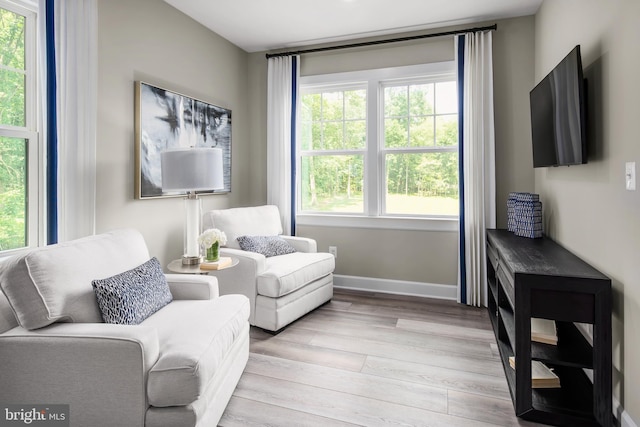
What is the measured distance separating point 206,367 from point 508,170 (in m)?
3.17

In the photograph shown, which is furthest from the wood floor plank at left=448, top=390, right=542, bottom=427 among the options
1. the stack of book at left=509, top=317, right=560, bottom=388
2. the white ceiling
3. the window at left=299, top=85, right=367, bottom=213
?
the white ceiling

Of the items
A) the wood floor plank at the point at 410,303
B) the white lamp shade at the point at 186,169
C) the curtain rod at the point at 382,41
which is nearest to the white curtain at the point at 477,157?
the curtain rod at the point at 382,41

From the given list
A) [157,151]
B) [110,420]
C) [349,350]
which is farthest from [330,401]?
[157,151]

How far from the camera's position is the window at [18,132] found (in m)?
2.15

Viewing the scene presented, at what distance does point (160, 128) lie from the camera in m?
3.09

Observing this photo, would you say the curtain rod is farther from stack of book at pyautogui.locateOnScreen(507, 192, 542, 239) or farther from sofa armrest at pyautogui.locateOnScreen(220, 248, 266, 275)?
sofa armrest at pyautogui.locateOnScreen(220, 248, 266, 275)

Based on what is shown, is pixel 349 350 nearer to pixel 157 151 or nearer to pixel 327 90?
pixel 157 151

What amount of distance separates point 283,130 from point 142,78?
1.60 meters

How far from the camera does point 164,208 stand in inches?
128

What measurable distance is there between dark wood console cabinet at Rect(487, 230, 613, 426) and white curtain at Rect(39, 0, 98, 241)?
2.59 m

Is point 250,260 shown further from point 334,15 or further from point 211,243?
point 334,15

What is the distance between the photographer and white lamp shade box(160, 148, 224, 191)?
249 centimetres

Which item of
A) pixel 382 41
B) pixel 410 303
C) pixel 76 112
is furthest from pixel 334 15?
pixel 410 303

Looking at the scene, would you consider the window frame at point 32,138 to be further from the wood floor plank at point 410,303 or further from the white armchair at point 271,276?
the wood floor plank at point 410,303
